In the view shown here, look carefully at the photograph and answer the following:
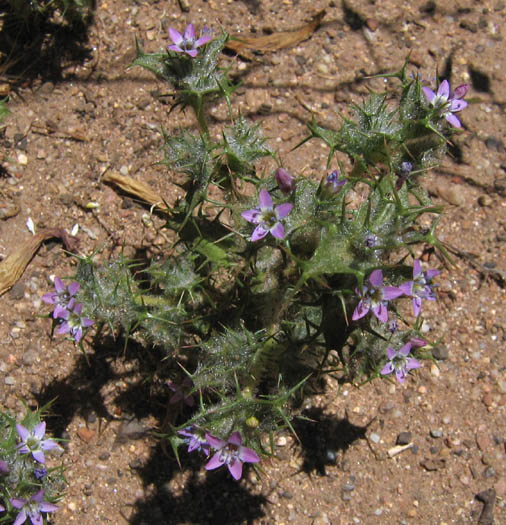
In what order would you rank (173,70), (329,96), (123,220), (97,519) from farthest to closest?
(329,96) < (123,220) < (97,519) < (173,70)

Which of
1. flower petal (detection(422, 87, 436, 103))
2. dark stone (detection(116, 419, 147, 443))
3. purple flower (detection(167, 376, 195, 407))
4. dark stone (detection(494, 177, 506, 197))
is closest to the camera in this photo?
flower petal (detection(422, 87, 436, 103))

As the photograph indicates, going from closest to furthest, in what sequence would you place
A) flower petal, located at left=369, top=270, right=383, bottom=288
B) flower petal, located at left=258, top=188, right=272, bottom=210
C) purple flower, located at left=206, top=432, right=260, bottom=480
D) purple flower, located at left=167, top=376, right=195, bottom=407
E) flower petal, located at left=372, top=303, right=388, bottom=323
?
1. flower petal, located at left=369, top=270, right=383, bottom=288
2. flower petal, located at left=372, top=303, right=388, bottom=323
3. flower petal, located at left=258, top=188, right=272, bottom=210
4. purple flower, located at left=206, top=432, right=260, bottom=480
5. purple flower, located at left=167, top=376, right=195, bottom=407

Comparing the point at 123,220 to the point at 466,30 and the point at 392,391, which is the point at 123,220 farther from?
the point at 466,30

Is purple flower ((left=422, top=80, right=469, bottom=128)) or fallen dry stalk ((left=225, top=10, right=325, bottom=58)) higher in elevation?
purple flower ((left=422, top=80, right=469, bottom=128))

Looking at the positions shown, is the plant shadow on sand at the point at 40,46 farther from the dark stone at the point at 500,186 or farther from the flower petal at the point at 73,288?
the dark stone at the point at 500,186

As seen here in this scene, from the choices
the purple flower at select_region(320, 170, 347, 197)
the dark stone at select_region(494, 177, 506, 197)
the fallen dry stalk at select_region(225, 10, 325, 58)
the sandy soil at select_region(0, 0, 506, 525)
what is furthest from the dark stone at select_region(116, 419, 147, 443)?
the dark stone at select_region(494, 177, 506, 197)

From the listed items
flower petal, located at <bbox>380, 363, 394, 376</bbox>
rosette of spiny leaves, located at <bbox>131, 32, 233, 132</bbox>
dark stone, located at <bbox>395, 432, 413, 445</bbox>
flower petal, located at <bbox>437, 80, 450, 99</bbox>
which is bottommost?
dark stone, located at <bbox>395, 432, 413, 445</bbox>

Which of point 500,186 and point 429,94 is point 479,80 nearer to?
point 500,186

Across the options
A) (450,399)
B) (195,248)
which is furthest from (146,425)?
(450,399)

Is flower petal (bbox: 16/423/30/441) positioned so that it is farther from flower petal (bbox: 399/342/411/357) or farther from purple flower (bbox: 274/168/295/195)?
flower petal (bbox: 399/342/411/357)
